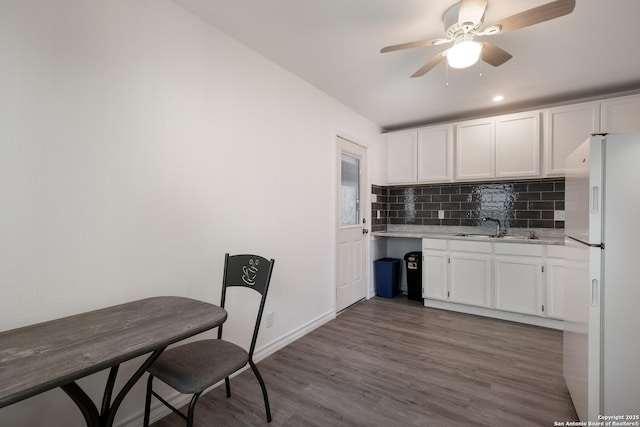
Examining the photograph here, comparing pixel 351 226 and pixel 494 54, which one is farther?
pixel 351 226

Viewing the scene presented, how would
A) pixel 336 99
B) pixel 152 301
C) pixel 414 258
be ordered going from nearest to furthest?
pixel 152 301 < pixel 336 99 < pixel 414 258

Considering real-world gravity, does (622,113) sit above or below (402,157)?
above

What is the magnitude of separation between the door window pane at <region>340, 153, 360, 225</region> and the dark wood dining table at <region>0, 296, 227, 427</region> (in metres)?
2.42

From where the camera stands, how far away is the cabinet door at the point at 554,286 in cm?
300

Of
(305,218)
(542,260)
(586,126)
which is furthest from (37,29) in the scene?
(586,126)

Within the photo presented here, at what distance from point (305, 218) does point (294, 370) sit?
1.34 meters

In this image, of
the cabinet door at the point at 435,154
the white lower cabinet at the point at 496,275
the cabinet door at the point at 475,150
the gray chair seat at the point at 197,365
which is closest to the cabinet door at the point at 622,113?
the cabinet door at the point at 475,150

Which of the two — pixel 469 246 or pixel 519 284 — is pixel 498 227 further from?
pixel 519 284

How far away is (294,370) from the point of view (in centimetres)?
229

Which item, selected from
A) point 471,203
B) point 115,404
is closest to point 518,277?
point 471,203

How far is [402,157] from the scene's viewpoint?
4.26 metres

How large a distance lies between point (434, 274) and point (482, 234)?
0.89 meters

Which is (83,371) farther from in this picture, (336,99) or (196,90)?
(336,99)

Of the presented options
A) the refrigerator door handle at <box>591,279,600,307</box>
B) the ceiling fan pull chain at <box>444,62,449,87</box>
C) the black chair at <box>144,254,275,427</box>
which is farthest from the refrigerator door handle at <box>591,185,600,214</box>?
the black chair at <box>144,254,275,427</box>
